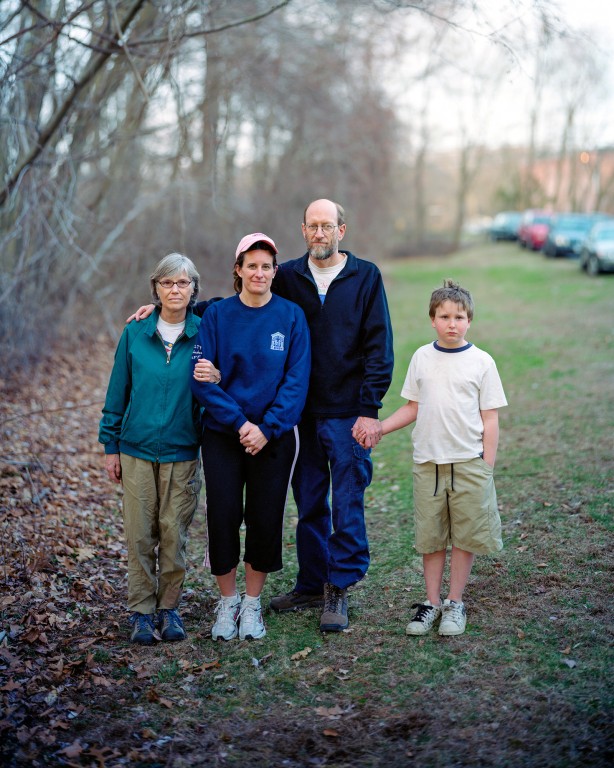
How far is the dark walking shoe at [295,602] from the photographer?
500cm

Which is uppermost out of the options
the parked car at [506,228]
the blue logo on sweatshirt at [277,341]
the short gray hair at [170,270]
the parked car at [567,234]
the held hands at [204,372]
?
the parked car at [506,228]

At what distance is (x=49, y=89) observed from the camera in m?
8.93

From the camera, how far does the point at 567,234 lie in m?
29.8

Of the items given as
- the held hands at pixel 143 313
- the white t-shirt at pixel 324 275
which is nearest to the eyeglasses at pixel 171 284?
the held hands at pixel 143 313

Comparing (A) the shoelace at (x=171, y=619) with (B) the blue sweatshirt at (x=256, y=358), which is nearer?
(B) the blue sweatshirt at (x=256, y=358)

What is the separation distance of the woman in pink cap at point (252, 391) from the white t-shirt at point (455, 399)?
26.5 inches

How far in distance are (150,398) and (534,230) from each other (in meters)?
33.6

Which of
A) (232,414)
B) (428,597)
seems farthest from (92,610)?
(428,597)

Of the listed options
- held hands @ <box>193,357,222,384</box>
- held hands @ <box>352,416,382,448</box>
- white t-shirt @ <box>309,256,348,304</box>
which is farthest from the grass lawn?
white t-shirt @ <box>309,256,348,304</box>

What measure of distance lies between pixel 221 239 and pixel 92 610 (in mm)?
14552

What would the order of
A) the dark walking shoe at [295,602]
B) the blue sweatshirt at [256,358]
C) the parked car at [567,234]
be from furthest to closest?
the parked car at [567,234], the dark walking shoe at [295,602], the blue sweatshirt at [256,358]

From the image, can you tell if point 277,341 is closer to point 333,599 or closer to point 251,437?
point 251,437

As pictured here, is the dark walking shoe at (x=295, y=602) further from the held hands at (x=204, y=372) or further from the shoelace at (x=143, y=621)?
the held hands at (x=204, y=372)

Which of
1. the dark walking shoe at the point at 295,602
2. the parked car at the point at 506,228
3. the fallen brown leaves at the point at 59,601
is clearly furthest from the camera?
the parked car at the point at 506,228
